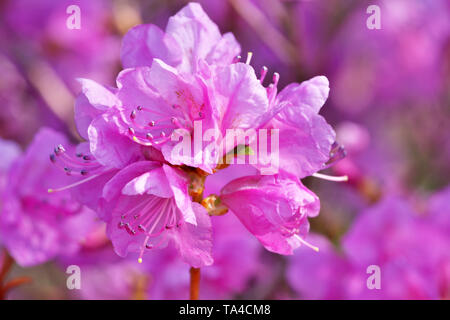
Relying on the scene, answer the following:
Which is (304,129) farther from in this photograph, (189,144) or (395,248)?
(395,248)

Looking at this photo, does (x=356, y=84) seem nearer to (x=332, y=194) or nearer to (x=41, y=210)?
(x=332, y=194)

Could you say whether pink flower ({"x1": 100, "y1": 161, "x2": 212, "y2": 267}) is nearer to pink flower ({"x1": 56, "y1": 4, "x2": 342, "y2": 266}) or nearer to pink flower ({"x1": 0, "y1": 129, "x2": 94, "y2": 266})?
pink flower ({"x1": 56, "y1": 4, "x2": 342, "y2": 266})

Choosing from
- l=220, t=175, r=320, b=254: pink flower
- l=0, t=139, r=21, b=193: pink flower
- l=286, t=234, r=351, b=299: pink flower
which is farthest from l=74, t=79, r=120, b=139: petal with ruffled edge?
l=286, t=234, r=351, b=299: pink flower

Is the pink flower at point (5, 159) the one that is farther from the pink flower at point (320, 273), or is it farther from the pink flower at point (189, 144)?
the pink flower at point (320, 273)

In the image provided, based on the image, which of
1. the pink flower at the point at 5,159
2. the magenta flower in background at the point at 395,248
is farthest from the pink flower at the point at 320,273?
the pink flower at the point at 5,159

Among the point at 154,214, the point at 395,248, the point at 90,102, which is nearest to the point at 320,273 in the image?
the point at 395,248
